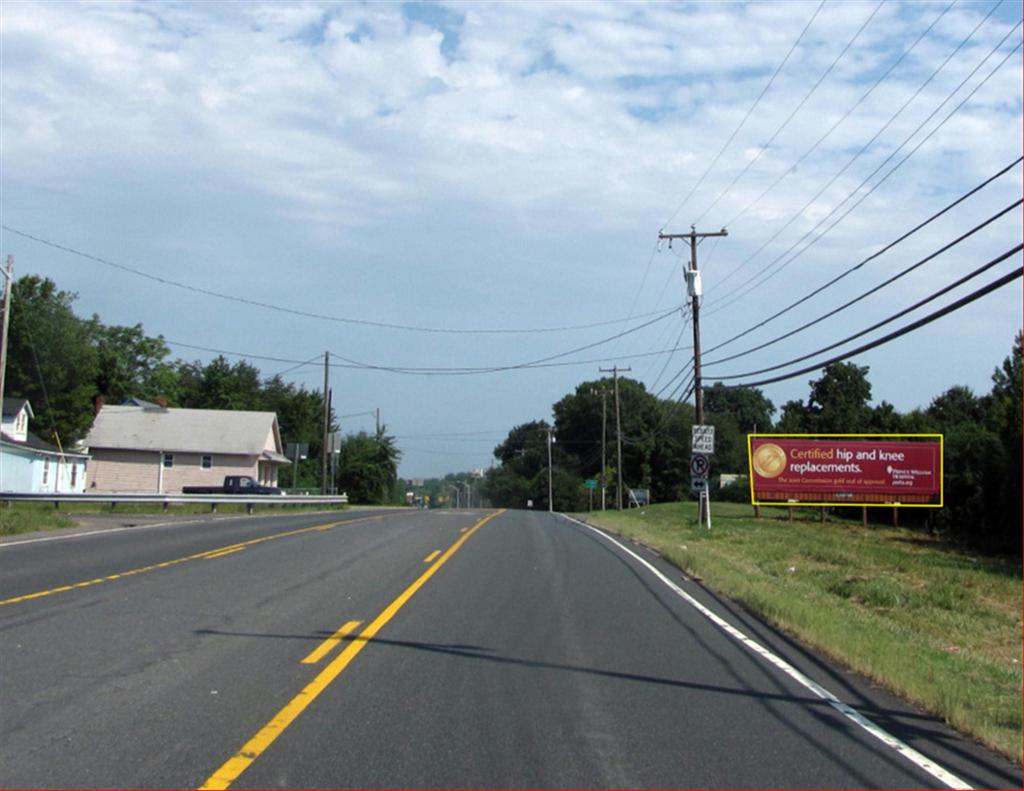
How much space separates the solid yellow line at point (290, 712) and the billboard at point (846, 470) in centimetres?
3653

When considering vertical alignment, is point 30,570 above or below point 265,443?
below

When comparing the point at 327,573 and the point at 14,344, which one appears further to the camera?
the point at 14,344

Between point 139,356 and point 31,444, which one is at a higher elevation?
point 139,356

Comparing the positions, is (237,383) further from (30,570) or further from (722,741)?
(722,741)

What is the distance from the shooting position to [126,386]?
89.4 meters

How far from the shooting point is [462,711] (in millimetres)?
8250

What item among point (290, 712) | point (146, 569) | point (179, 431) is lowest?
point (290, 712)

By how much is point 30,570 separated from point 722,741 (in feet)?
43.4

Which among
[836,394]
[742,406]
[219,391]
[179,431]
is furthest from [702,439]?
[742,406]

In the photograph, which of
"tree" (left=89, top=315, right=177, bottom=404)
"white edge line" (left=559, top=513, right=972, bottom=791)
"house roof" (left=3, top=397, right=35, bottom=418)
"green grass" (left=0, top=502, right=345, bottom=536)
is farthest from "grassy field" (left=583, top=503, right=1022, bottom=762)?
"tree" (left=89, top=315, right=177, bottom=404)

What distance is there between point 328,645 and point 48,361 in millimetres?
68525

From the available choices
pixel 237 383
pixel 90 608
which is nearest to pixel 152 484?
pixel 237 383

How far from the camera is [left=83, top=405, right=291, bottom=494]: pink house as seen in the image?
70.8 m

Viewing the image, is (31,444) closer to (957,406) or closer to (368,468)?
(368,468)
